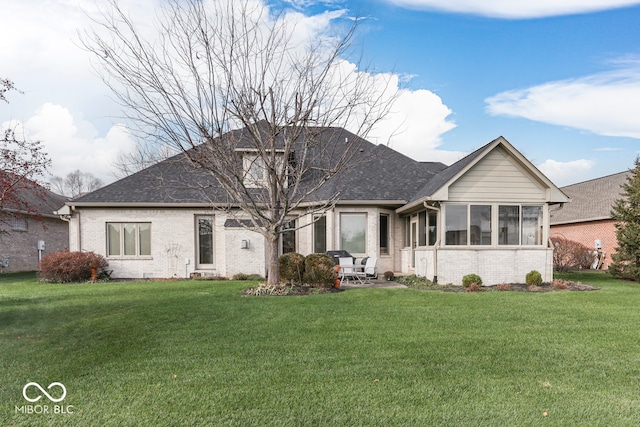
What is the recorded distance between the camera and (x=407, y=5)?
442 inches

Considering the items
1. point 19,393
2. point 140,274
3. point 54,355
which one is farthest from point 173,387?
point 140,274

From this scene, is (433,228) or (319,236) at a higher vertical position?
(433,228)

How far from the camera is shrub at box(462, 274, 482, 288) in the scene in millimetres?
11945

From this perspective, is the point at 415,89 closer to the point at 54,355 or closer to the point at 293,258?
the point at 293,258

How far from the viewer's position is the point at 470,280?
39.2 feet

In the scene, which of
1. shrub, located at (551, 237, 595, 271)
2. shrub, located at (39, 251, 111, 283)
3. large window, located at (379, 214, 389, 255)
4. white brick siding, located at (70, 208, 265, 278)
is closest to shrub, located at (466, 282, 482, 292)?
Answer: large window, located at (379, 214, 389, 255)

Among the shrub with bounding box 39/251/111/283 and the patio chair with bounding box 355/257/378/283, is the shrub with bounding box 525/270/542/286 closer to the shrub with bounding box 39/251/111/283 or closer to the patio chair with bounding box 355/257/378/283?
the patio chair with bounding box 355/257/378/283

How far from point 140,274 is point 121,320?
27.5 feet

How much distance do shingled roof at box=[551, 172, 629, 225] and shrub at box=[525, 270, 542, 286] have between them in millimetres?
11841

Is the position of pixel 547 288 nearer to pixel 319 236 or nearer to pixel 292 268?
pixel 292 268

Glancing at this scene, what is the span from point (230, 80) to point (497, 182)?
881 centimetres

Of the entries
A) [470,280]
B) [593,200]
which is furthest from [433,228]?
[593,200]

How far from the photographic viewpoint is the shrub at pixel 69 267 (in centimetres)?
1354

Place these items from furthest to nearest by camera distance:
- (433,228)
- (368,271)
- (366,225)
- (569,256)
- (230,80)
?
1. (569,256)
2. (366,225)
3. (368,271)
4. (433,228)
5. (230,80)
